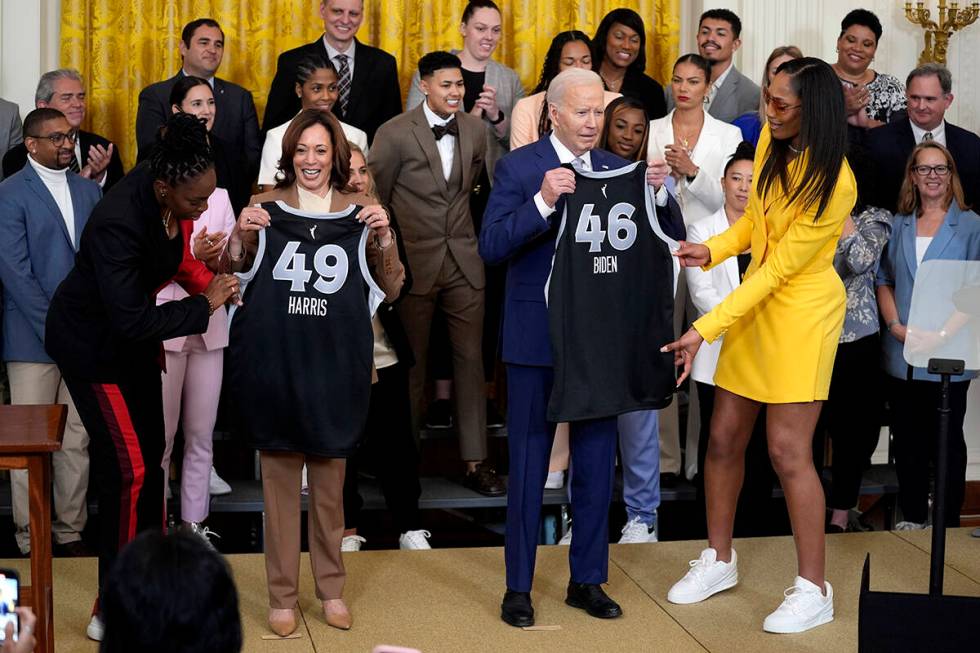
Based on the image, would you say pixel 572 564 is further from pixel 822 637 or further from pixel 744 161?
pixel 744 161

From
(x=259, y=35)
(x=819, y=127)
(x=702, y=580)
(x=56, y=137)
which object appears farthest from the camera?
(x=259, y=35)

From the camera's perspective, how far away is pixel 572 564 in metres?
4.23

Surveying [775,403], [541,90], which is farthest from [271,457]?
[541,90]

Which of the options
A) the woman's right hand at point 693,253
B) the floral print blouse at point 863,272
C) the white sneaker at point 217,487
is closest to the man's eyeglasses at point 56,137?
the white sneaker at point 217,487

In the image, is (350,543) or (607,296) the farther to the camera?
(350,543)

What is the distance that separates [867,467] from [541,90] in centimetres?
223

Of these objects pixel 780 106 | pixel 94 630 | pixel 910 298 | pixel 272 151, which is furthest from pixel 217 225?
pixel 910 298

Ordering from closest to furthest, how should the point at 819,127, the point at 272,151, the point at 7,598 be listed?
the point at 7,598
the point at 819,127
the point at 272,151

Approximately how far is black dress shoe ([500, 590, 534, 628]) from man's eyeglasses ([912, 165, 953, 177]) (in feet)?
8.05

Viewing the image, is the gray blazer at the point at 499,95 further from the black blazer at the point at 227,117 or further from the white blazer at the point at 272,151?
the black blazer at the point at 227,117

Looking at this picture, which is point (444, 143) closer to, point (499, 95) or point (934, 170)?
point (499, 95)

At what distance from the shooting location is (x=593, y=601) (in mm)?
4219

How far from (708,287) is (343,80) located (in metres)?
1.87

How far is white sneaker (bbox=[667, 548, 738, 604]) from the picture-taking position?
4348mm
